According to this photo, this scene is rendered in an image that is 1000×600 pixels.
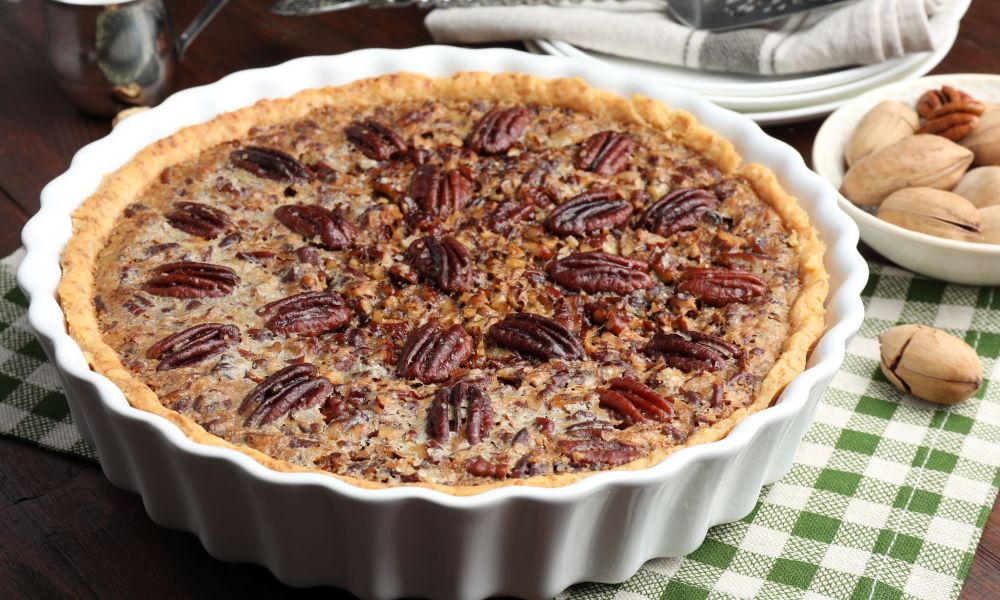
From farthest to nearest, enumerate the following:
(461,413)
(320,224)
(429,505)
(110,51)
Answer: (110,51)
(320,224)
(461,413)
(429,505)

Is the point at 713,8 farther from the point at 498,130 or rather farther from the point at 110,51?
the point at 110,51

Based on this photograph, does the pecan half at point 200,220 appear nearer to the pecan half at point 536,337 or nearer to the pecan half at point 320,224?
the pecan half at point 320,224

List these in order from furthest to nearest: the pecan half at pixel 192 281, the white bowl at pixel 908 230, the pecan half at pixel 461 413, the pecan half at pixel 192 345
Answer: the white bowl at pixel 908 230 → the pecan half at pixel 192 281 → the pecan half at pixel 192 345 → the pecan half at pixel 461 413

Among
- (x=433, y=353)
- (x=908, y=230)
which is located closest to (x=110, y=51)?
(x=433, y=353)

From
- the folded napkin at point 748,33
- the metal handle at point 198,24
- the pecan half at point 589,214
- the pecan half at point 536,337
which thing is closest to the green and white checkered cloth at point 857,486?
the pecan half at point 536,337

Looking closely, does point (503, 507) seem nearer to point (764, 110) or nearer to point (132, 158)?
point (132, 158)

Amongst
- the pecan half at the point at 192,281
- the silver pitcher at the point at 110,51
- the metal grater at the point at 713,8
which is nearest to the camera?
the pecan half at the point at 192,281
